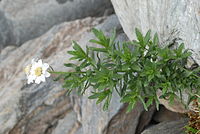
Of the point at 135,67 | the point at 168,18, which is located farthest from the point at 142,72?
the point at 168,18

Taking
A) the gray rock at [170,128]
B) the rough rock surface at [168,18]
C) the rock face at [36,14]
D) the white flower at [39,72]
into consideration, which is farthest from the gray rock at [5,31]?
the white flower at [39,72]

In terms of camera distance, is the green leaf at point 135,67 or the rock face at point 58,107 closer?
the green leaf at point 135,67

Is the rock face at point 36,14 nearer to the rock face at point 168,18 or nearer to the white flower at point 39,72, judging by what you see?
the rock face at point 168,18

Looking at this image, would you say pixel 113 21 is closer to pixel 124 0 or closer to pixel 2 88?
pixel 124 0

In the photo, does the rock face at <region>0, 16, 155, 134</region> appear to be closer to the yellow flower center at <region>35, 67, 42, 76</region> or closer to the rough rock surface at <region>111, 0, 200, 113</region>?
the rough rock surface at <region>111, 0, 200, 113</region>

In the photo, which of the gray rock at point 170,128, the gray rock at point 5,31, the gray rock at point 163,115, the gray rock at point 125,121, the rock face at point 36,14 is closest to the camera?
the gray rock at point 170,128

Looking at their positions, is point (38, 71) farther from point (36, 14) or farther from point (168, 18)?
point (36, 14)

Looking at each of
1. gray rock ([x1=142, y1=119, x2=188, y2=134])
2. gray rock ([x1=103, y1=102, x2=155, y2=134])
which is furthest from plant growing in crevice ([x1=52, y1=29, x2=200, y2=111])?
gray rock ([x1=103, y1=102, x2=155, y2=134])
